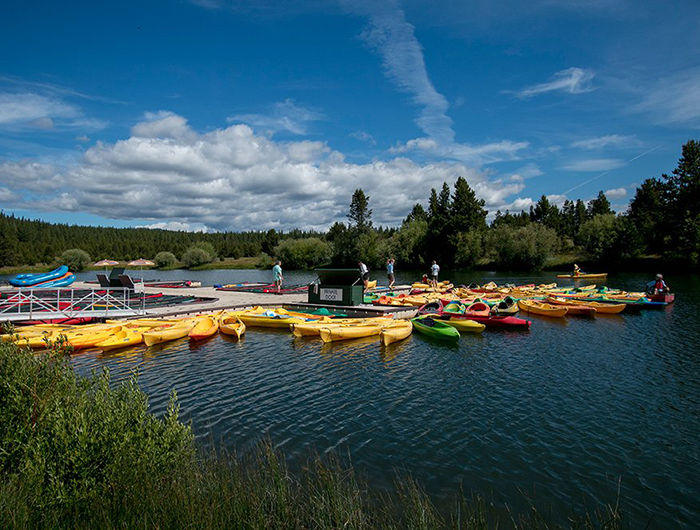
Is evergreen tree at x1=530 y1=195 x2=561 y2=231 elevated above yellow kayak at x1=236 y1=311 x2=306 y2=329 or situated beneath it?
elevated above

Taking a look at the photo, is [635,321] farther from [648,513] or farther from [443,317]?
[648,513]

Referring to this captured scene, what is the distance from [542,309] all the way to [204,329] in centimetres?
2449

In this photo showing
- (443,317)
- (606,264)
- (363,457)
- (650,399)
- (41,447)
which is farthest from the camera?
(606,264)

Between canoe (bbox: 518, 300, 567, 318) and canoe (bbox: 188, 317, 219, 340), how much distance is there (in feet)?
Result: 77.5

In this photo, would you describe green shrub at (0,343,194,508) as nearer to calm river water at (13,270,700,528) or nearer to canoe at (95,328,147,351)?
calm river water at (13,270,700,528)

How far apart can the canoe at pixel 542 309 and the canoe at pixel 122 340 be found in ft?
90.2

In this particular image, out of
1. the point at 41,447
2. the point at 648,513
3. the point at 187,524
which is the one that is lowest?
the point at 648,513

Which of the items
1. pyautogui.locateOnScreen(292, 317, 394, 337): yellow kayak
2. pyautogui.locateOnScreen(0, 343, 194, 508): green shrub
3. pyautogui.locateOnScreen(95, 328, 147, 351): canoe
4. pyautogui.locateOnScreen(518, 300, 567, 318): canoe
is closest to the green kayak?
pyautogui.locateOnScreen(292, 317, 394, 337): yellow kayak

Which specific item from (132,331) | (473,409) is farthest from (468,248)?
(473,409)

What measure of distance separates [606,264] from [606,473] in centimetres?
8554

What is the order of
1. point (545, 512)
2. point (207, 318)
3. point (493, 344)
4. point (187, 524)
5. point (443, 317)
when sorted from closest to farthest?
point (187, 524), point (545, 512), point (493, 344), point (207, 318), point (443, 317)

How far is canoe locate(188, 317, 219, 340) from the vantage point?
22.0 meters

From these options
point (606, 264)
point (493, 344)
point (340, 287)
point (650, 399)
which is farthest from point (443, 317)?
point (606, 264)

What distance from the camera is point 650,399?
14086 millimetres
